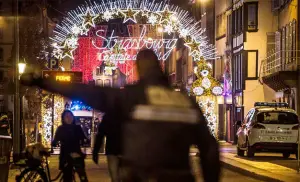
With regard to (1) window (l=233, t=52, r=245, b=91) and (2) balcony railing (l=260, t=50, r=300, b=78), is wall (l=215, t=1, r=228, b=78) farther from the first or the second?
(2) balcony railing (l=260, t=50, r=300, b=78)

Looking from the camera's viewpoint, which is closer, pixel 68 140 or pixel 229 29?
pixel 68 140

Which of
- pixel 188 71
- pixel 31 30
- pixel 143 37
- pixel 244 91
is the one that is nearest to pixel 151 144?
pixel 143 37

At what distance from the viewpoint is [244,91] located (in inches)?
2064

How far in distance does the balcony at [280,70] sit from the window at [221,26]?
323 inches

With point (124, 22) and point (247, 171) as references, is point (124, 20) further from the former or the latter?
point (247, 171)

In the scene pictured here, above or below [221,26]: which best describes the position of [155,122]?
below

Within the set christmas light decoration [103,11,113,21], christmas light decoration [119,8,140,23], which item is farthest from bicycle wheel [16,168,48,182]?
christmas light decoration [103,11,113,21]

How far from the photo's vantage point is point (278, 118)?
31234 millimetres

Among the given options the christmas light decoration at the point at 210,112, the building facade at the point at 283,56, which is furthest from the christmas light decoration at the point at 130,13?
the building facade at the point at 283,56

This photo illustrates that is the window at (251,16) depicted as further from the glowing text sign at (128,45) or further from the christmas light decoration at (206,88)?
the glowing text sign at (128,45)

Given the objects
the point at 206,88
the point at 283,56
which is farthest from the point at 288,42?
the point at 206,88

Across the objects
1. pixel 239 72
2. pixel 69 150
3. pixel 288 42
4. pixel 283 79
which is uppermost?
pixel 288 42

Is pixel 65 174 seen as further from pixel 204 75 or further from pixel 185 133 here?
pixel 204 75

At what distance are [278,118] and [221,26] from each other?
2888 cm
